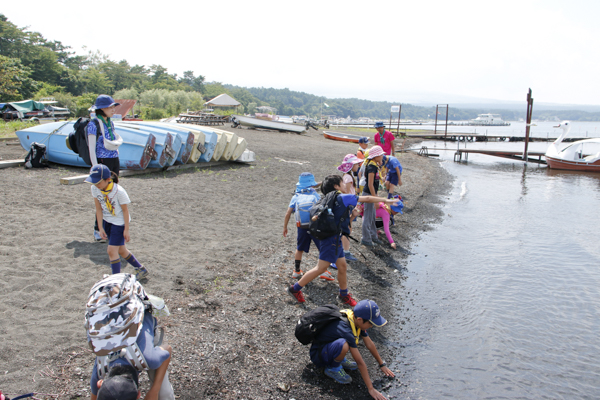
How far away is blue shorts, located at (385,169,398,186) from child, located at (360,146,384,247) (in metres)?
1.14

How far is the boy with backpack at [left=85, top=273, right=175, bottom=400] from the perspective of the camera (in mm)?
2098

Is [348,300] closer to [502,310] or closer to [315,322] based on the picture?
[315,322]

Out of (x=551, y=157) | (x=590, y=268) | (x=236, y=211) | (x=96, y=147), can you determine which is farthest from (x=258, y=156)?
(x=551, y=157)

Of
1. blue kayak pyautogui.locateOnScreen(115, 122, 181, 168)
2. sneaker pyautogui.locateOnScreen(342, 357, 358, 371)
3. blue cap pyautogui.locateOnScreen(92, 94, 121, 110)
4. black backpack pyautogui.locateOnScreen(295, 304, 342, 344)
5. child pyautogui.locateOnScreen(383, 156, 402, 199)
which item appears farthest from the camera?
blue kayak pyautogui.locateOnScreen(115, 122, 181, 168)

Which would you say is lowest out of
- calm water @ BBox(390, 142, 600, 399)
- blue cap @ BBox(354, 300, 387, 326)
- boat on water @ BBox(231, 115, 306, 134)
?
calm water @ BBox(390, 142, 600, 399)

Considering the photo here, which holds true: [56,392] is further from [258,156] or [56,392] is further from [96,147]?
[258,156]

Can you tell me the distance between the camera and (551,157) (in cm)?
2600

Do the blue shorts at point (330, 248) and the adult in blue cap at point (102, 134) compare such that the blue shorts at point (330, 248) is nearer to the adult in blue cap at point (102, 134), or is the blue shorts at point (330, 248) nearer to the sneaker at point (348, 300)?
the sneaker at point (348, 300)

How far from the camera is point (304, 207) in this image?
5.09 m

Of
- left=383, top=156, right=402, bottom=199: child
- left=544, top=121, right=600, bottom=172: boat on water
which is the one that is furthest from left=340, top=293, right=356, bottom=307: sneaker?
left=544, top=121, right=600, bottom=172: boat on water

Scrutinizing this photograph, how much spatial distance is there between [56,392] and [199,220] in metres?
5.03

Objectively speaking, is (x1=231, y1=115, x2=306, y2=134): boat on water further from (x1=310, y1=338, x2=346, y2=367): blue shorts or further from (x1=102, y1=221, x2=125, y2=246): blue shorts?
(x1=310, y1=338, x2=346, y2=367): blue shorts

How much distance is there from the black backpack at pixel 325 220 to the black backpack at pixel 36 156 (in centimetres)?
1046

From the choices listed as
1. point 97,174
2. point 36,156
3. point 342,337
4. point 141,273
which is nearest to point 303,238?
point 342,337
